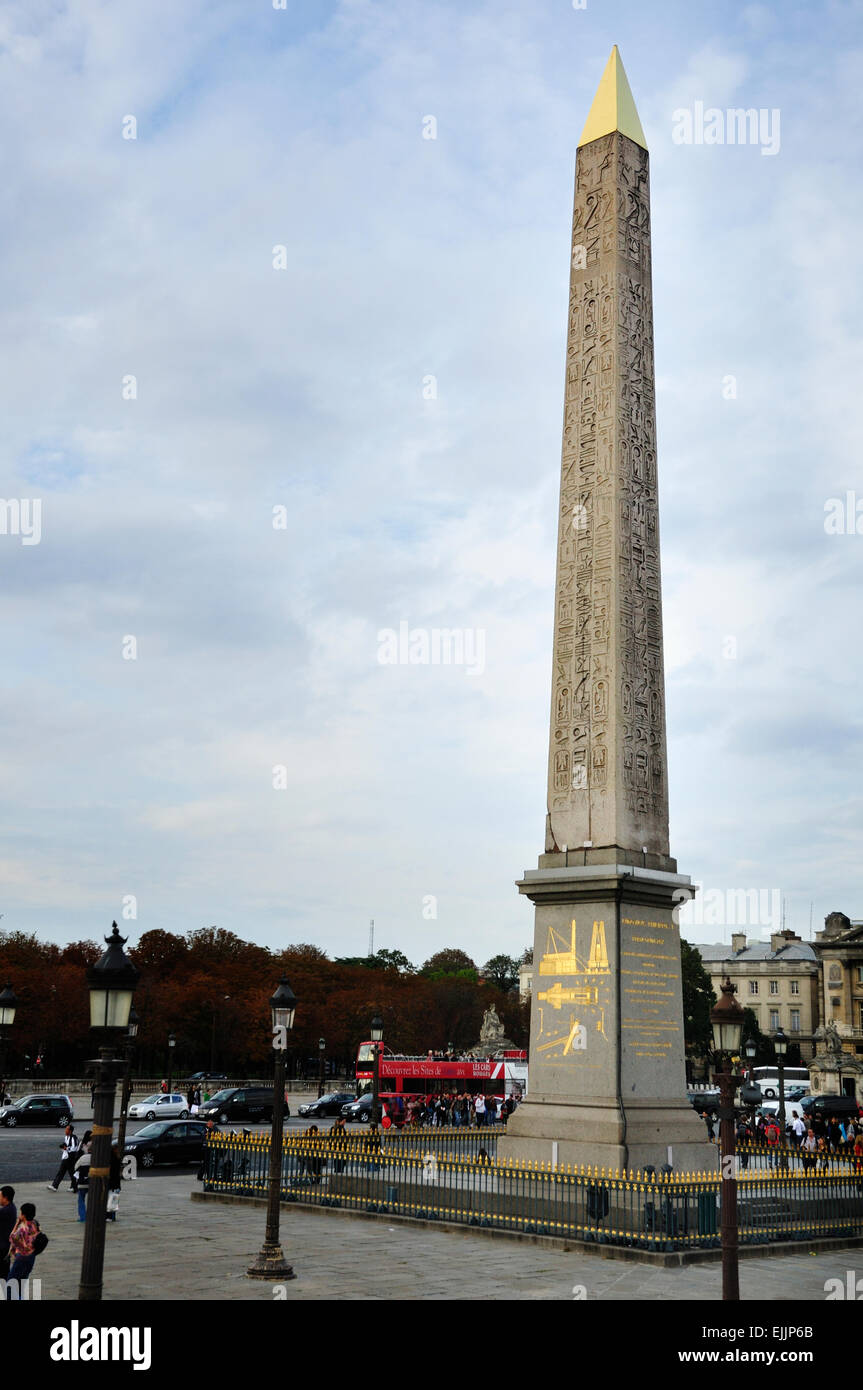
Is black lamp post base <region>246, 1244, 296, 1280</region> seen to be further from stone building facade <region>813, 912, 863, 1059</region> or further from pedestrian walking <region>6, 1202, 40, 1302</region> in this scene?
stone building facade <region>813, 912, 863, 1059</region>

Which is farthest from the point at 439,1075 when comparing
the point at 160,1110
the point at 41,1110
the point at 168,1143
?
the point at 168,1143

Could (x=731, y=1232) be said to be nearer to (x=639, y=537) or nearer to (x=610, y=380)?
(x=639, y=537)

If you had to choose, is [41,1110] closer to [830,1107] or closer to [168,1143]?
[168,1143]

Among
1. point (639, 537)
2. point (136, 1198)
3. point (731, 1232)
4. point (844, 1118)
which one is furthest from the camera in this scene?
point (844, 1118)

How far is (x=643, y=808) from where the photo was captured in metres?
22.4

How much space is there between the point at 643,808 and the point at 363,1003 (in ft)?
250

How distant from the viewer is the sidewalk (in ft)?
49.2

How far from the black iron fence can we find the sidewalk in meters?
0.48

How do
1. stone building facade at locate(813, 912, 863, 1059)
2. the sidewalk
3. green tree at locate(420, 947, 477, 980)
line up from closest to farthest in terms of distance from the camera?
1. the sidewalk
2. stone building facade at locate(813, 912, 863, 1059)
3. green tree at locate(420, 947, 477, 980)

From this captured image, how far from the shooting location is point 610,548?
74.4ft

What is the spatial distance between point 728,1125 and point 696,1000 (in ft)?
332

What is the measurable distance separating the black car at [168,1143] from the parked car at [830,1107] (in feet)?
86.9

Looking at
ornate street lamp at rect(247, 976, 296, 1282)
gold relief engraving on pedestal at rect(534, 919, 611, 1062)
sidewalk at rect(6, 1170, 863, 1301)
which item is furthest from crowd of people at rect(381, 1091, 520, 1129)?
ornate street lamp at rect(247, 976, 296, 1282)
